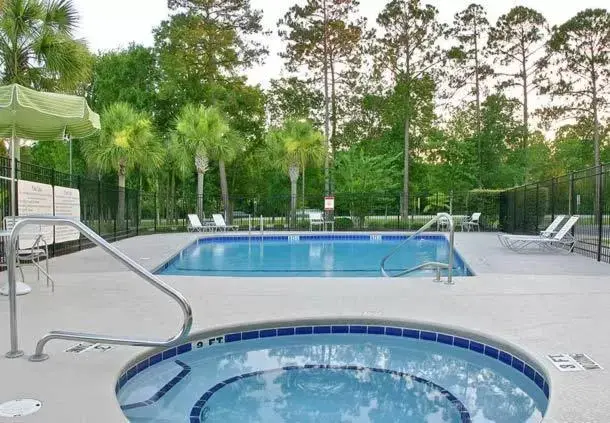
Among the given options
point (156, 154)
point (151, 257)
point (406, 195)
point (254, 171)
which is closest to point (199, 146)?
point (156, 154)

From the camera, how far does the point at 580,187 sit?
11.0 meters

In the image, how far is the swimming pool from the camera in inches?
110

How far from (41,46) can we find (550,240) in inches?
414

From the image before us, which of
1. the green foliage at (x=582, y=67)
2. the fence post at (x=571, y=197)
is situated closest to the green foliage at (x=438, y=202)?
the green foliage at (x=582, y=67)

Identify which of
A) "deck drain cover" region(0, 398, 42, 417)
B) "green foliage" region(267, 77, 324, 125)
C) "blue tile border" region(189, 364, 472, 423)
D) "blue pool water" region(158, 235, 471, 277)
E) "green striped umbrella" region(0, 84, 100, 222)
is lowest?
"blue tile border" region(189, 364, 472, 423)

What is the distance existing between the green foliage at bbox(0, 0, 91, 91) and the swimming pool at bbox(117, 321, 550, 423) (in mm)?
8027

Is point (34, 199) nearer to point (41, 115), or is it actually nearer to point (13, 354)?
point (41, 115)

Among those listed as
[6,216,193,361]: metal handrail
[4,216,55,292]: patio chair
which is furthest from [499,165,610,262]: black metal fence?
[4,216,55,292]: patio chair

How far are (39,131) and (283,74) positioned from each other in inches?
793

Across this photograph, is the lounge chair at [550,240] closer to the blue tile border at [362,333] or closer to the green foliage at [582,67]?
the blue tile border at [362,333]

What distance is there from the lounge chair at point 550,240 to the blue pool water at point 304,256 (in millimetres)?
1418

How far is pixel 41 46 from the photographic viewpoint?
31.1ft

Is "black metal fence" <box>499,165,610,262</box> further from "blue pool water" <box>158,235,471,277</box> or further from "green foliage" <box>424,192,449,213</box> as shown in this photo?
"green foliage" <box>424,192,449,213</box>

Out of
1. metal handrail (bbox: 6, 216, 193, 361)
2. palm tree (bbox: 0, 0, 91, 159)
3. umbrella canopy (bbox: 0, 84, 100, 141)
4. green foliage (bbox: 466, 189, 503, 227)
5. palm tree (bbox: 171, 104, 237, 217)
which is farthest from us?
green foliage (bbox: 466, 189, 503, 227)
